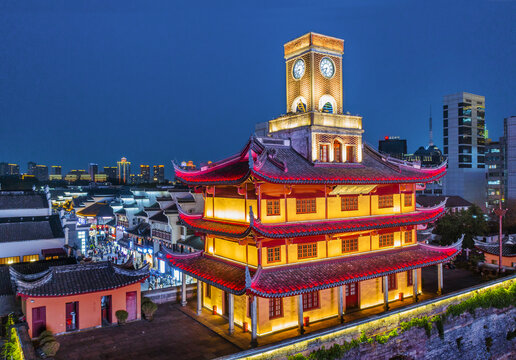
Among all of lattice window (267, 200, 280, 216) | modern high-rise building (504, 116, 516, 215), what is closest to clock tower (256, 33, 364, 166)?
lattice window (267, 200, 280, 216)

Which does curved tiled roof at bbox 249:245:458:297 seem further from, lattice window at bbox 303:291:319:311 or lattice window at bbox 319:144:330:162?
lattice window at bbox 319:144:330:162

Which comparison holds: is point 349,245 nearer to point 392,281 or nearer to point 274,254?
point 392,281

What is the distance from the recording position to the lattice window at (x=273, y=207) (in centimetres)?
2115

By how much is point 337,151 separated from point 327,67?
5817mm

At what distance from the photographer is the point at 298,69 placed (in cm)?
2664

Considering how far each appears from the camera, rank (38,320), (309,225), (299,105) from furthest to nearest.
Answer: (299,105) → (309,225) → (38,320)

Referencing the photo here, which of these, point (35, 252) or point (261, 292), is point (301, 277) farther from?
point (35, 252)

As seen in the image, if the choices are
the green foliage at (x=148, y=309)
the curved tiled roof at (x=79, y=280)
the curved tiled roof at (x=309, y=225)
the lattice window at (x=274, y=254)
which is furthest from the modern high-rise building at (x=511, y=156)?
the curved tiled roof at (x=79, y=280)

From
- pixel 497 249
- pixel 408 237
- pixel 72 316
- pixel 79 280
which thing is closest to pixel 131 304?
pixel 72 316

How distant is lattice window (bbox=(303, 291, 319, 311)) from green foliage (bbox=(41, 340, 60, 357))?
43.6 feet

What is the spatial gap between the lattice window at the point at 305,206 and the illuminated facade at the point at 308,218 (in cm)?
7

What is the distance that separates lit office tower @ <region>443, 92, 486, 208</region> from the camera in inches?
3413

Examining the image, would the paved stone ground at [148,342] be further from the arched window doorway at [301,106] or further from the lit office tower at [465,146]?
the lit office tower at [465,146]

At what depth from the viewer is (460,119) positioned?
3420 inches
